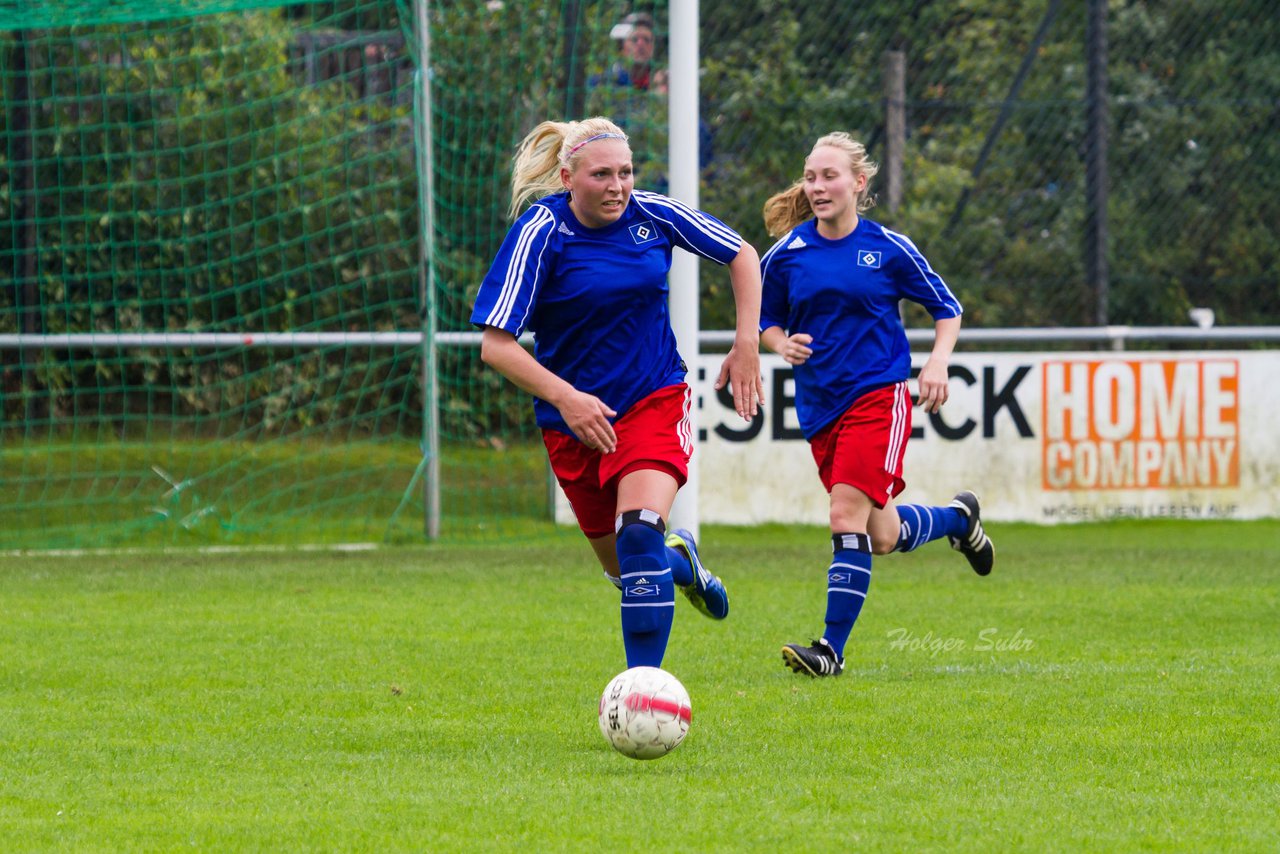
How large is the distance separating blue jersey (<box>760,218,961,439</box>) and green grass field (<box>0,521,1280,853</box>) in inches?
39.0

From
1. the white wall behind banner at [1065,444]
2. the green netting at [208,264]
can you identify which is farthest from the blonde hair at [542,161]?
the green netting at [208,264]

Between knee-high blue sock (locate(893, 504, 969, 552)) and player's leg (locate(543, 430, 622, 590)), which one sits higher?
player's leg (locate(543, 430, 622, 590))

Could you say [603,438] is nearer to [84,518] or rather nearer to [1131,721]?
[1131,721]

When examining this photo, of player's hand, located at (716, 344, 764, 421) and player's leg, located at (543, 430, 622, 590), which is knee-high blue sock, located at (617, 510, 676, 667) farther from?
player's hand, located at (716, 344, 764, 421)

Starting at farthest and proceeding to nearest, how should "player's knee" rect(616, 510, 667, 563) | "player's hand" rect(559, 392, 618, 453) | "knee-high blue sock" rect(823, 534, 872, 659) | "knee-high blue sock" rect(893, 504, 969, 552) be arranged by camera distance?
"knee-high blue sock" rect(893, 504, 969, 552)
"knee-high blue sock" rect(823, 534, 872, 659)
"player's knee" rect(616, 510, 667, 563)
"player's hand" rect(559, 392, 618, 453)

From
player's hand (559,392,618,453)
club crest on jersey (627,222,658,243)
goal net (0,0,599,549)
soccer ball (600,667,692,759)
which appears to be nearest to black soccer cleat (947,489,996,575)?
club crest on jersey (627,222,658,243)

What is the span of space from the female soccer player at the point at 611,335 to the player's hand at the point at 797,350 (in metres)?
0.87

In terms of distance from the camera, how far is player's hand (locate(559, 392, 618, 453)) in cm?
496

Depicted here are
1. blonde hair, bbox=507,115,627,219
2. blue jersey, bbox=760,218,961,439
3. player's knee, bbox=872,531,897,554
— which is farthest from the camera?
player's knee, bbox=872,531,897,554

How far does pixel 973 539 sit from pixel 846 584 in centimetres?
127

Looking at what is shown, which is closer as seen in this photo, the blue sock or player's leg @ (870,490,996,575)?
the blue sock

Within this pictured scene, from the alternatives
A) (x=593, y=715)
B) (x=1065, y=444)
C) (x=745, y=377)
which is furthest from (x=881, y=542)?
(x=1065, y=444)

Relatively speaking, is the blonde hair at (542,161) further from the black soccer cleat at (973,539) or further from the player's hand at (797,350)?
the black soccer cleat at (973,539)

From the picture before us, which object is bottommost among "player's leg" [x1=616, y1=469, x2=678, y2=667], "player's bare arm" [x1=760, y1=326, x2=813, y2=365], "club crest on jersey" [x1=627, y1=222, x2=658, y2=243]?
"player's leg" [x1=616, y1=469, x2=678, y2=667]
